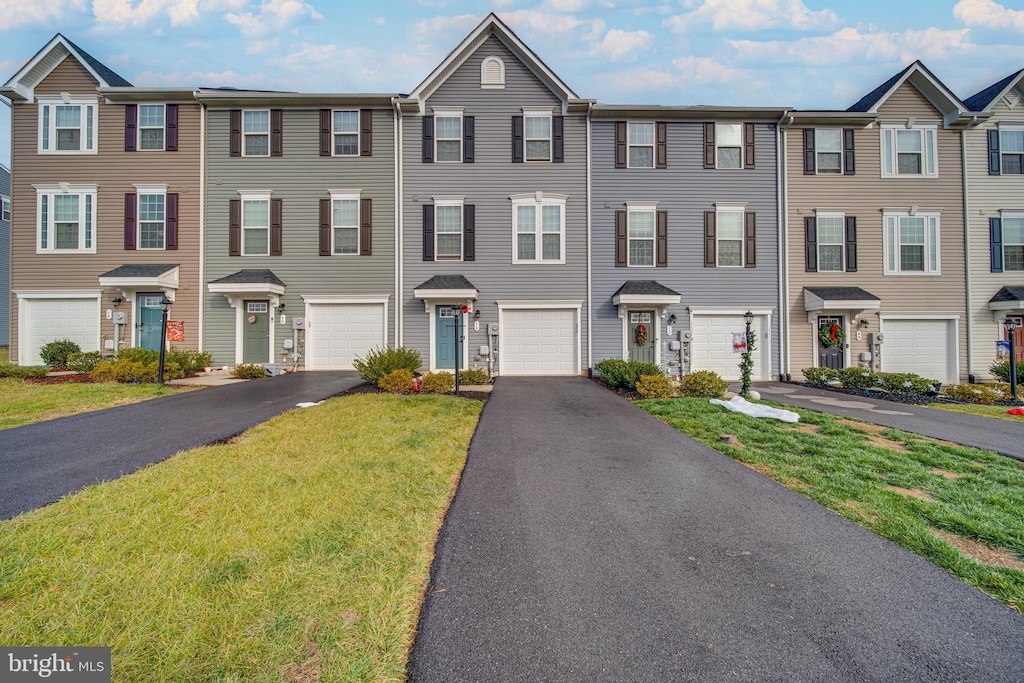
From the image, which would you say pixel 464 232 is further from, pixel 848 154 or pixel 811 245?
pixel 848 154

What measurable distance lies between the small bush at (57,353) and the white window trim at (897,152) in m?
26.4

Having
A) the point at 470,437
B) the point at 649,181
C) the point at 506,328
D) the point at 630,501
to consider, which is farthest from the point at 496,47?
the point at 630,501

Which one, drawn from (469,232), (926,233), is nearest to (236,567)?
(469,232)

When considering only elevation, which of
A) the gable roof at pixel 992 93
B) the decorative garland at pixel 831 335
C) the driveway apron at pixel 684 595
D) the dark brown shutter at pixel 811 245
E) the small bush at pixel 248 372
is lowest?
the driveway apron at pixel 684 595

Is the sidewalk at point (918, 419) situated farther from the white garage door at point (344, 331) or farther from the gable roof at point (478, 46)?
the white garage door at point (344, 331)

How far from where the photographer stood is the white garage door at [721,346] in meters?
15.1

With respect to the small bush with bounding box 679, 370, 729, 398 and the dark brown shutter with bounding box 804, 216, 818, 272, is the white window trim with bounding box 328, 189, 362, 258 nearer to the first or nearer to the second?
the small bush with bounding box 679, 370, 729, 398

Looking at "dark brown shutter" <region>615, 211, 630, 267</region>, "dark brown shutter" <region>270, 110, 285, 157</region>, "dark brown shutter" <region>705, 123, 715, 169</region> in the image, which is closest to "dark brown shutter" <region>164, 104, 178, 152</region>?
"dark brown shutter" <region>270, 110, 285, 157</region>

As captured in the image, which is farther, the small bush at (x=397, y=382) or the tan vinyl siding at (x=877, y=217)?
the tan vinyl siding at (x=877, y=217)

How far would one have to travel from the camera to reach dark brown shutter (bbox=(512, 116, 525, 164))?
581 inches

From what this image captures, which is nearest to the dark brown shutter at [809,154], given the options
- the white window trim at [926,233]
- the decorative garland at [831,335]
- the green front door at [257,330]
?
the white window trim at [926,233]

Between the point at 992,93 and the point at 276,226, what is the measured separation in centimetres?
2407

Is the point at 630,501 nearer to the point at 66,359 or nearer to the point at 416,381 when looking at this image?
the point at 416,381

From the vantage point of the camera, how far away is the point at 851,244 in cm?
1523
